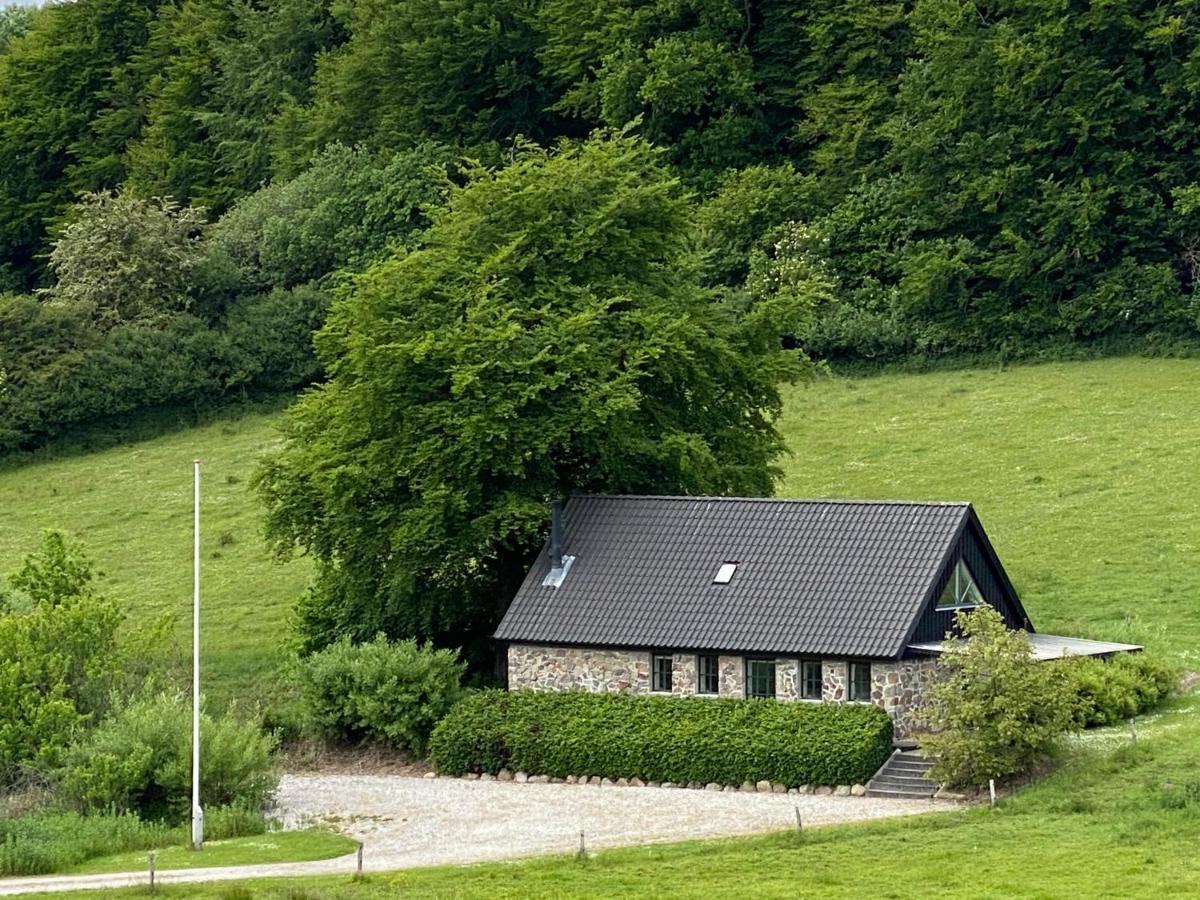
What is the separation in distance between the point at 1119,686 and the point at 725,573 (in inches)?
351

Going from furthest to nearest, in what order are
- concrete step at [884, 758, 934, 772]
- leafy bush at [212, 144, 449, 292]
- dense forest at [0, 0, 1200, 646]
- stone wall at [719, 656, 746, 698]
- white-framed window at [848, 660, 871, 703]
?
leafy bush at [212, 144, 449, 292] → dense forest at [0, 0, 1200, 646] → stone wall at [719, 656, 746, 698] → white-framed window at [848, 660, 871, 703] → concrete step at [884, 758, 934, 772]

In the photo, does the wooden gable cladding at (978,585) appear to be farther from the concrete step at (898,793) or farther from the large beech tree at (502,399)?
the large beech tree at (502,399)

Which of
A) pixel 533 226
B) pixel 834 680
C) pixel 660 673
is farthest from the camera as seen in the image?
pixel 533 226

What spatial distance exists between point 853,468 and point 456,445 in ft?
64.9

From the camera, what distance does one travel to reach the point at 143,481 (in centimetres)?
8369

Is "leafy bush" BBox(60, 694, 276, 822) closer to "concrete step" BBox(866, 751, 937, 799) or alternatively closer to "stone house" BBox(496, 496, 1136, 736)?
"stone house" BBox(496, 496, 1136, 736)

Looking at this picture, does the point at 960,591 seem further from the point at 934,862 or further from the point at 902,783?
the point at 934,862

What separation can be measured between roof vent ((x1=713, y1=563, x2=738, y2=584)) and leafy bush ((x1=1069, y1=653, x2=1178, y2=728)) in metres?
7.72

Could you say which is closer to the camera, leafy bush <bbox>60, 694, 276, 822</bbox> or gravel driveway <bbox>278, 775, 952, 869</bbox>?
gravel driveway <bbox>278, 775, 952, 869</bbox>

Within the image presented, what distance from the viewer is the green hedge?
50.4 m

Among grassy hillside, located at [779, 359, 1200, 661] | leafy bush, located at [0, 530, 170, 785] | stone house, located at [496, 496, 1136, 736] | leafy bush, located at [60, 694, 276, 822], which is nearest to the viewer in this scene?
leafy bush, located at [60, 694, 276, 822]

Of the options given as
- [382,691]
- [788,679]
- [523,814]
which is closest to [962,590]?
[788,679]

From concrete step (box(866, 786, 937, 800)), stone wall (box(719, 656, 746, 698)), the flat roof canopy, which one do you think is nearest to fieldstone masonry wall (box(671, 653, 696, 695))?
stone wall (box(719, 656, 746, 698))

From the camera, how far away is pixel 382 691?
55.7 m
